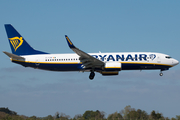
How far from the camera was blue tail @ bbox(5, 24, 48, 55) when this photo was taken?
60.4 m

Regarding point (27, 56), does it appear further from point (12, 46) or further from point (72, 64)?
point (72, 64)

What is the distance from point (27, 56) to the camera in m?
58.6

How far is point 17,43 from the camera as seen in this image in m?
61.7

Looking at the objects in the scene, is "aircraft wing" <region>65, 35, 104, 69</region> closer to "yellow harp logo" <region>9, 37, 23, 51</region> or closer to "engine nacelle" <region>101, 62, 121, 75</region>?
"engine nacelle" <region>101, 62, 121, 75</region>

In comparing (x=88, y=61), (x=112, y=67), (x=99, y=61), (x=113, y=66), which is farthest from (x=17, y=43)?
(x=113, y=66)

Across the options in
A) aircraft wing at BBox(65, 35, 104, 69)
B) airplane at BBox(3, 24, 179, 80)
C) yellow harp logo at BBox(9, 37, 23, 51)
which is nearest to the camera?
aircraft wing at BBox(65, 35, 104, 69)

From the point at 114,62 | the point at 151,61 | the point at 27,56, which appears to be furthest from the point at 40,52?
the point at 151,61

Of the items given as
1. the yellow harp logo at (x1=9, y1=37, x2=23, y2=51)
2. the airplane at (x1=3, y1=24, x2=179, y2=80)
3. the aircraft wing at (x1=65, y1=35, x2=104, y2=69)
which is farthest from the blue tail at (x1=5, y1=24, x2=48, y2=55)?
the aircraft wing at (x1=65, y1=35, x2=104, y2=69)

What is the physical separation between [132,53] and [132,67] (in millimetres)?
2779

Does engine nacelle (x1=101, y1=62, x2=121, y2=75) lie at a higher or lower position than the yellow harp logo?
lower

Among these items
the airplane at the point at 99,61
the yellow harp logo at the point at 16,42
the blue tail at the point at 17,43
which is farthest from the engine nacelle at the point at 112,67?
the yellow harp logo at the point at 16,42

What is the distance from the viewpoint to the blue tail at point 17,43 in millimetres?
60438

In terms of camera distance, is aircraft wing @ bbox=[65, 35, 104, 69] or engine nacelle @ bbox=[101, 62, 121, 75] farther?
engine nacelle @ bbox=[101, 62, 121, 75]

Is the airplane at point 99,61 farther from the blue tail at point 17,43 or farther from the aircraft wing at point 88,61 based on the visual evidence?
the blue tail at point 17,43
